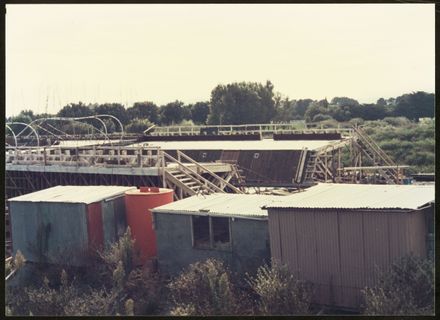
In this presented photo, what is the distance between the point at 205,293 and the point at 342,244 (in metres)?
3.53

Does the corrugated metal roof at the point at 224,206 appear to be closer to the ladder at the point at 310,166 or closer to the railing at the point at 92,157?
the railing at the point at 92,157

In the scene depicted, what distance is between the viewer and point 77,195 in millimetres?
22438

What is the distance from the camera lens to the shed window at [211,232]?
18.2m

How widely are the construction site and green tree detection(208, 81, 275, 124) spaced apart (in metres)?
34.7

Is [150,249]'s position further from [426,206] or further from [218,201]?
[426,206]

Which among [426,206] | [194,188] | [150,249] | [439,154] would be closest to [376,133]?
[194,188]

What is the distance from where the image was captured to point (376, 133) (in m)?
56.9

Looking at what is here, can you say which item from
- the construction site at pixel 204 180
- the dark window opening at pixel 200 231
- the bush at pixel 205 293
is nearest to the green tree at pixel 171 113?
the construction site at pixel 204 180

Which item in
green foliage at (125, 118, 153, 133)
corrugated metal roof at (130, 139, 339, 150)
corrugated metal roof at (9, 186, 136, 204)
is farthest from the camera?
green foliage at (125, 118, 153, 133)

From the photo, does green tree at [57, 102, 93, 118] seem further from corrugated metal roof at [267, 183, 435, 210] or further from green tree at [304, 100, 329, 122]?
corrugated metal roof at [267, 183, 435, 210]

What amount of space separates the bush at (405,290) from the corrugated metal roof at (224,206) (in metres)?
4.49

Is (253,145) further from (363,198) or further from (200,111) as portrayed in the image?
(200,111)

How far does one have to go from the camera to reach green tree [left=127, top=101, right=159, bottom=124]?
82312 millimetres

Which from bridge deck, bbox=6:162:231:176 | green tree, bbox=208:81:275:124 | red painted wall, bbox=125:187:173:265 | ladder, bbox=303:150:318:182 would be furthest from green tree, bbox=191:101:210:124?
red painted wall, bbox=125:187:173:265
